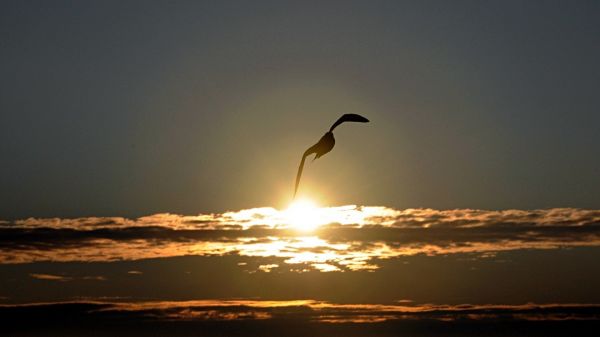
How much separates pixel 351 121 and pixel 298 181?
3173 millimetres

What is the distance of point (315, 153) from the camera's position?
19.0 metres

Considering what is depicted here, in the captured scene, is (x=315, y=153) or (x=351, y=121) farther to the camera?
(x=315, y=153)

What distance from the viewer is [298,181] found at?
15.1m

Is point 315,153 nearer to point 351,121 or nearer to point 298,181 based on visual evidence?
point 351,121

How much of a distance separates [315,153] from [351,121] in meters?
2.05

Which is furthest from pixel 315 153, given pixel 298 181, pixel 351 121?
pixel 298 181

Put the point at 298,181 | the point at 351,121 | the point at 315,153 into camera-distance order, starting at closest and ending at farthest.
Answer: the point at 298,181 < the point at 351,121 < the point at 315,153

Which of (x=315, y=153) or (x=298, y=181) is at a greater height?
(x=315, y=153)

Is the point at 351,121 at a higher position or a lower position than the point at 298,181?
higher

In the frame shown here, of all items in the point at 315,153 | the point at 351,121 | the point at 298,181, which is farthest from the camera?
the point at 315,153

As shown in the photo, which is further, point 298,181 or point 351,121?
point 351,121

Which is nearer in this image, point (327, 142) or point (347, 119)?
point (347, 119)
